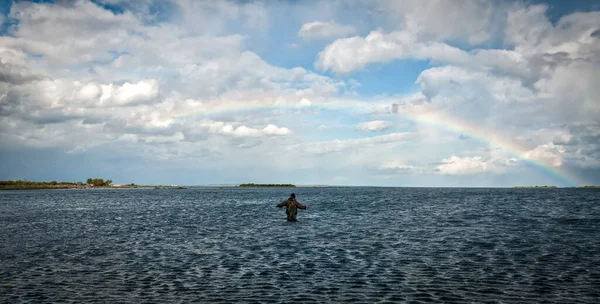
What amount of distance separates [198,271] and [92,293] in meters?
5.89

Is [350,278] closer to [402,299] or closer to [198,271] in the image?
[402,299]

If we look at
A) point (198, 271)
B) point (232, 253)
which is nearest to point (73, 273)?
point (198, 271)

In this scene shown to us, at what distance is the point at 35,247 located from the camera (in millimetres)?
33094

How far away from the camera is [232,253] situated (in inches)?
1173

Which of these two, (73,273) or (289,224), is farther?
(289,224)

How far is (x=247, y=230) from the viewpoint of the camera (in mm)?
45031

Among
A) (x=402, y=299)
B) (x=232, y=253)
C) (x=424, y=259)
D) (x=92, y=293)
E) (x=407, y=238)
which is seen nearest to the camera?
(x=402, y=299)

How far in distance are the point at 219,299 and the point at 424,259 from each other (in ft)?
46.7

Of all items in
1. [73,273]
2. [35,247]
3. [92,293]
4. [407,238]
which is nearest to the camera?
[92,293]

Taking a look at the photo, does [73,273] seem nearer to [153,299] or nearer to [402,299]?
[153,299]

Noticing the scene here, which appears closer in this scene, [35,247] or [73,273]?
[73,273]

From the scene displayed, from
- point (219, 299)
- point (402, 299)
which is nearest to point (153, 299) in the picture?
point (219, 299)

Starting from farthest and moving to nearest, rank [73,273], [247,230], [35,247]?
[247,230]
[35,247]
[73,273]

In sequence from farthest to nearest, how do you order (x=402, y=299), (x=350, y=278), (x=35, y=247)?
(x=35, y=247) < (x=350, y=278) < (x=402, y=299)
